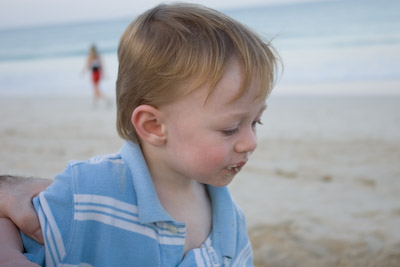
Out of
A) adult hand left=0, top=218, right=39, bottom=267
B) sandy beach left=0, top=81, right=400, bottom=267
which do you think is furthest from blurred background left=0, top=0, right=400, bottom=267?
adult hand left=0, top=218, right=39, bottom=267

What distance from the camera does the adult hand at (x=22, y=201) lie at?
1362mm

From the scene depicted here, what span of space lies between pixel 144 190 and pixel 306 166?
3.26m

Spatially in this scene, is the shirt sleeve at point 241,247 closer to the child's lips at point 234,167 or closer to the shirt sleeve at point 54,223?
the child's lips at point 234,167

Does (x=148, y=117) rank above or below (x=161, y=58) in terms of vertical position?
below

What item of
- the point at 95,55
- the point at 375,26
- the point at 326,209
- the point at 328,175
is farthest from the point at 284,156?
the point at 375,26

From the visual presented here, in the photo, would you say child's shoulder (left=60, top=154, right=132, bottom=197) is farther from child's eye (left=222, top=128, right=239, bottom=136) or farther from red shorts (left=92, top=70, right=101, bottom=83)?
red shorts (left=92, top=70, right=101, bottom=83)

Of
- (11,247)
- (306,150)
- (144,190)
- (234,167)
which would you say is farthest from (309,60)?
(11,247)

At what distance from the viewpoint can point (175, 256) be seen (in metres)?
1.47

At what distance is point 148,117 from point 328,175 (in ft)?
9.96

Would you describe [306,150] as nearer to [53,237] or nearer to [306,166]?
[306,166]

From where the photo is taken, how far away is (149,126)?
151 cm

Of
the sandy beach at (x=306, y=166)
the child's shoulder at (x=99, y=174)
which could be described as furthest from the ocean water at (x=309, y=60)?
the child's shoulder at (x=99, y=174)

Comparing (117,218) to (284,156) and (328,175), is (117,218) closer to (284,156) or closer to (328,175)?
(328,175)

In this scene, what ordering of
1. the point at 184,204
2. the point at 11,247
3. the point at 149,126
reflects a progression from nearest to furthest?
the point at 11,247 < the point at 149,126 < the point at 184,204
